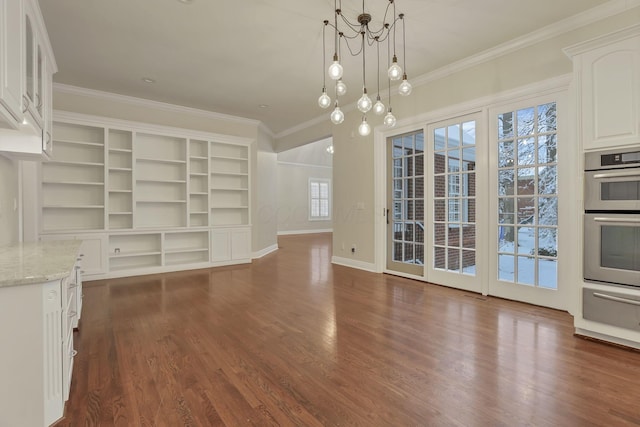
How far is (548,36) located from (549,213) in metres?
1.87

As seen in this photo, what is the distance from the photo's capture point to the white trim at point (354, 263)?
17.8 ft

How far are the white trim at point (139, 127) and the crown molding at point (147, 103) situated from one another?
50 centimetres

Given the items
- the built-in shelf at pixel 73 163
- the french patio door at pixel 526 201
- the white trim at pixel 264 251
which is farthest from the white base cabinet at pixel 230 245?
the french patio door at pixel 526 201

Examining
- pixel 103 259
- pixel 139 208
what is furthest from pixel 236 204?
pixel 103 259

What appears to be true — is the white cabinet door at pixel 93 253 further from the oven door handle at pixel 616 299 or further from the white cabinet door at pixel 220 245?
the oven door handle at pixel 616 299

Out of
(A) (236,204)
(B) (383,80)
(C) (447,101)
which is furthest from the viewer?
(A) (236,204)

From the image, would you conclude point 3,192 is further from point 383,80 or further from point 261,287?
point 383,80

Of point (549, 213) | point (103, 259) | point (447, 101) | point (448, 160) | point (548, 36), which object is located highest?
point (548, 36)

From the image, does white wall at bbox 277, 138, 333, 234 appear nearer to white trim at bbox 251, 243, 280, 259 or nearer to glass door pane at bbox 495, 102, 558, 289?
white trim at bbox 251, 243, 280, 259

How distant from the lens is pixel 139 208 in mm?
5543

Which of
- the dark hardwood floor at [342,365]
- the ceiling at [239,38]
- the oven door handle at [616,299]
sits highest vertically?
the ceiling at [239,38]

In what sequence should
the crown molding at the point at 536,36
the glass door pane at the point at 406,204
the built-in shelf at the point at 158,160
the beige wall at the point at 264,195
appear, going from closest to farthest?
the crown molding at the point at 536,36, the glass door pane at the point at 406,204, the built-in shelf at the point at 158,160, the beige wall at the point at 264,195

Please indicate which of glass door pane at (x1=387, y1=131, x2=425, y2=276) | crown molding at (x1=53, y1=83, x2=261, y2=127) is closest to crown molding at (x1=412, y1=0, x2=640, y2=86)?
glass door pane at (x1=387, y1=131, x2=425, y2=276)

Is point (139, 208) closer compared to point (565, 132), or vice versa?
point (565, 132)
